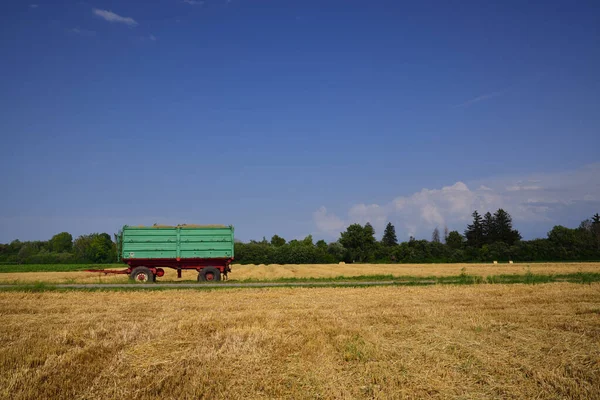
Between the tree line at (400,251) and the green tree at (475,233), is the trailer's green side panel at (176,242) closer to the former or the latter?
the tree line at (400,251)

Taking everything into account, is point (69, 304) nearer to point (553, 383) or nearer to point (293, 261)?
point (553, 383)

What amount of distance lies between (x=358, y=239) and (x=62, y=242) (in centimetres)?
9185

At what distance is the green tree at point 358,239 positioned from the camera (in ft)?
285

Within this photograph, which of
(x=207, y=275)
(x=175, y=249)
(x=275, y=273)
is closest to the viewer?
(x=175, y=249)

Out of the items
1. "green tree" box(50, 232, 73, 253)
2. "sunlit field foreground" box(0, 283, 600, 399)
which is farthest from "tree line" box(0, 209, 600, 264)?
"sunlit field foreground" box(0, 283, 600, 399)

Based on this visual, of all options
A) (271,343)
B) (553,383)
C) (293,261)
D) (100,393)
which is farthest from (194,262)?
(293,261)

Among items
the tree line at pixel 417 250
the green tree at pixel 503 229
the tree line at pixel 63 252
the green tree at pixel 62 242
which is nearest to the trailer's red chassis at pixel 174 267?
the tree line at pixel 417 250

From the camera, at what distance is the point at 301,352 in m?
7.92

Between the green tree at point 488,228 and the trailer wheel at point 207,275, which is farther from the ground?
the green tree at point 488,228

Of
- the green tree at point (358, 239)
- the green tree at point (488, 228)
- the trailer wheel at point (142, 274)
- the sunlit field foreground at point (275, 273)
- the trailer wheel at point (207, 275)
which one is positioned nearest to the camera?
the trailer wheel at point (142, 274)

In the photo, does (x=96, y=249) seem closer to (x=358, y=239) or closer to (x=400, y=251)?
(x=358, y=239)

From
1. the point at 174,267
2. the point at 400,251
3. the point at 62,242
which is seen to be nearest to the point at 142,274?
the point at 174,267

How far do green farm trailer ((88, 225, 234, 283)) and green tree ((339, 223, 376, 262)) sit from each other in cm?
5968

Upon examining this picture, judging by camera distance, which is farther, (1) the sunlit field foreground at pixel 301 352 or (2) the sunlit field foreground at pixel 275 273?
(2) the sunlit field foreground at pixel 275 273
